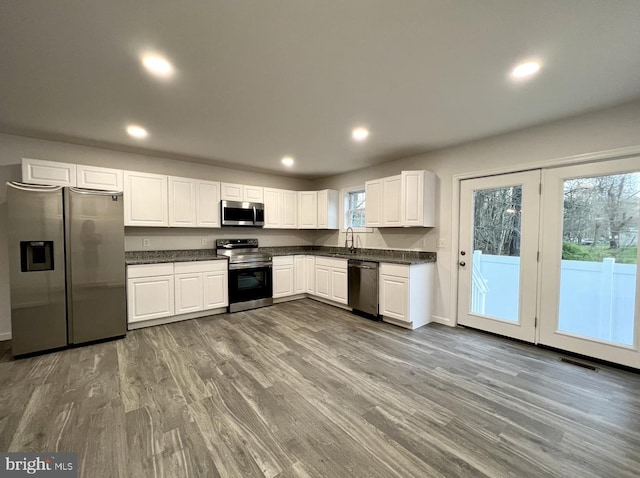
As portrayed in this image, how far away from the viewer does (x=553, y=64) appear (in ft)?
6.36

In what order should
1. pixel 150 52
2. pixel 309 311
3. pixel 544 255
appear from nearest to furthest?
pixel 150 52
pixel 544 255
pixel 309 311

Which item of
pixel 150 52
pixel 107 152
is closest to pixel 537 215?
pixel 150 52

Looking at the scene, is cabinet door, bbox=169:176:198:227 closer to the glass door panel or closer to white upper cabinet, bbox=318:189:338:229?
white upper cabinet, bbox=318:189:338:229

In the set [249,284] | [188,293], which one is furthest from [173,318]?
[249,284]

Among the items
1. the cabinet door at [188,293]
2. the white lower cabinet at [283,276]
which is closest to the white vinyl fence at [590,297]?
the white lower cabinet at [283,276]

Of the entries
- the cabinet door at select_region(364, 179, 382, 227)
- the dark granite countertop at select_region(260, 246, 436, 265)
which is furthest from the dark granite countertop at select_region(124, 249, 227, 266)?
the cabinet door at select_region(364, 179, 382, 227)

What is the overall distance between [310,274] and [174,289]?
2374mm

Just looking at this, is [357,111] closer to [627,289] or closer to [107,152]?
[627,289]

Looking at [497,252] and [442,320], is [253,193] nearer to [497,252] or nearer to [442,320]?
[442,320]

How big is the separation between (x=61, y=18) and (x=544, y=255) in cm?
456

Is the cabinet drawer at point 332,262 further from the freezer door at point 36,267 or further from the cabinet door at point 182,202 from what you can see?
the freezer door at point 36,267

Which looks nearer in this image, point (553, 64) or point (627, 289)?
point (553, 64)

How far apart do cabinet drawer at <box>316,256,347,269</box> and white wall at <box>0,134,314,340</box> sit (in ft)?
3.77

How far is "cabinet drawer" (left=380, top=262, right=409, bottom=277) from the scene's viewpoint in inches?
144
